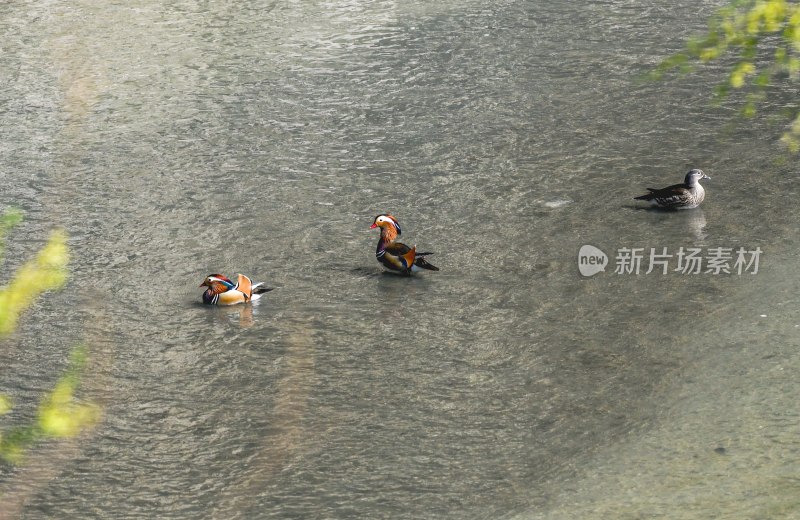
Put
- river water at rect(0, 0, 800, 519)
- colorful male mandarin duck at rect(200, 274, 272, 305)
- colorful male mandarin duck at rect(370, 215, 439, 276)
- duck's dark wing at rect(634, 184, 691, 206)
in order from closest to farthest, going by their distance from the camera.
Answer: river water at rect(0, 0, 800, 519), colorful male mandarin duck at rect(200, 274, 272, 305), colorful male mandarin duck at rect(370, 215, 439, 276), duck's dark wing at rect(634, 184, 691, 206)

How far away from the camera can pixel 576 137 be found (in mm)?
12461

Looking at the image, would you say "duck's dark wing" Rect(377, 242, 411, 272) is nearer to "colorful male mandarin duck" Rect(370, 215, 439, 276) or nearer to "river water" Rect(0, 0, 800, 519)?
"colorful male mandarin duck" Rect(370, 215, 439, 276)

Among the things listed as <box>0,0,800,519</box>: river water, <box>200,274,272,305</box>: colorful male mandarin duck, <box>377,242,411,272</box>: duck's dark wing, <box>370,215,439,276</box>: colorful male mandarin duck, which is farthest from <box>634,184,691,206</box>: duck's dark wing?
<box>200,274,272,305</box>: colorful male mandarin duck

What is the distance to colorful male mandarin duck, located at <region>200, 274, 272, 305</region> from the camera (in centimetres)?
905

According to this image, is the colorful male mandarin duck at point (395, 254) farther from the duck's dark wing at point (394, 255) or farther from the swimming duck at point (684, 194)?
the swimming duck at point (684, 194)

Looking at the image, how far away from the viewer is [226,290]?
9062mm

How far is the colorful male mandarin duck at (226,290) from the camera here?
9.05m

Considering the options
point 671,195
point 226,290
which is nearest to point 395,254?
point 226,290

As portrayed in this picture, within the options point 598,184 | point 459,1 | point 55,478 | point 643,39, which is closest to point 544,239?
point 598,184

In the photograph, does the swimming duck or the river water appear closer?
the river water

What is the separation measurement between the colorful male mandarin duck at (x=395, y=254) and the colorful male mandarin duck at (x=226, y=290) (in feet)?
3.76

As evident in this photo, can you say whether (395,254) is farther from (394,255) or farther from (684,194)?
(684,194)

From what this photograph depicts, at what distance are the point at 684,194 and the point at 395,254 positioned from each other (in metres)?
2.72

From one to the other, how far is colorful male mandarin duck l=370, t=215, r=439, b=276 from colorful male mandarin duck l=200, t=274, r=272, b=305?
115 centimetres
